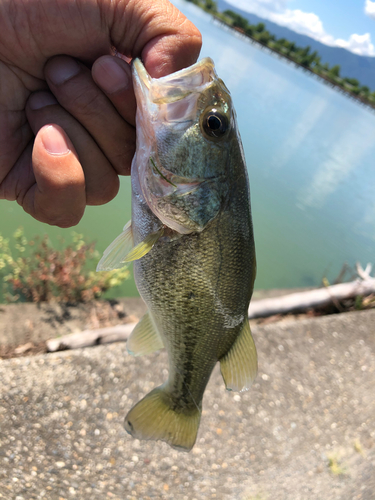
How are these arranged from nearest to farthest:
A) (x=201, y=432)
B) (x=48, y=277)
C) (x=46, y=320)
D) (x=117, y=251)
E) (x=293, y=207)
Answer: (x=117, y=251)
(x=201, y=432)
(x=46, y=320)
(x=48, y=277)
(x=293, y=207)

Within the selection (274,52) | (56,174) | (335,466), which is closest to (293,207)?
(335,466)

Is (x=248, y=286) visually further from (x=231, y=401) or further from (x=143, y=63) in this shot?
(x=231, y=401)

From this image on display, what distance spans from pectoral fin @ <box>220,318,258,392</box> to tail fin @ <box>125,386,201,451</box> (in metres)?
0.33

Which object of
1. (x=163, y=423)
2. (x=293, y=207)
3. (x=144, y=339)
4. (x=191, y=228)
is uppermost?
(x=191, y=228)

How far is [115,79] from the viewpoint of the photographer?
1277mm

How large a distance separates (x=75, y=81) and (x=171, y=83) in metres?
0.43

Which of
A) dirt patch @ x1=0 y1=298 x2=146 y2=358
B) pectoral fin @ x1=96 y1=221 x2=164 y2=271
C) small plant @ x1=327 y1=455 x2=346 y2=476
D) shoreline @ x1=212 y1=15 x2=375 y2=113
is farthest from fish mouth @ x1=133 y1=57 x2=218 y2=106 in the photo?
shoreline @ x1=212 y1=15 x2=375 y2=113

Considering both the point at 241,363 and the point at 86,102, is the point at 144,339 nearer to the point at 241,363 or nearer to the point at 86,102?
the point at 241,363

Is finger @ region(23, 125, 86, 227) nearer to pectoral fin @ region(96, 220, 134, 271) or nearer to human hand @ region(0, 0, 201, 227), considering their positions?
human hand @ region(0, 0, 201, 227)

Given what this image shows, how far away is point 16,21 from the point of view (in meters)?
1.26

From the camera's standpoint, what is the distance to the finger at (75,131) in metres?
1.39

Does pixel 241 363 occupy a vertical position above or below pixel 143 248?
below

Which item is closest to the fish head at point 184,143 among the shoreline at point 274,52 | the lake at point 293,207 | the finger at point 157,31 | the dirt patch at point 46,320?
the finger at point 157,31

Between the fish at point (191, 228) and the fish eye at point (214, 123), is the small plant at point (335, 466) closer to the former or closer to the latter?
the fish at point (191, 228)
